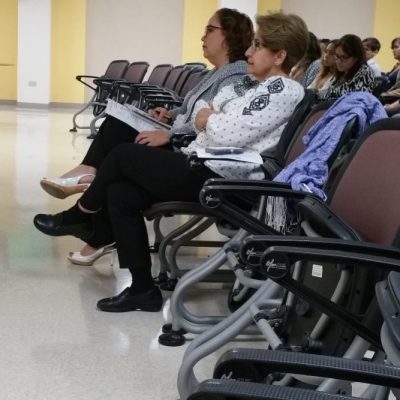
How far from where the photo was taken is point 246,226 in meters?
1.73

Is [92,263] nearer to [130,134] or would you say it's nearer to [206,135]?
[130,134]

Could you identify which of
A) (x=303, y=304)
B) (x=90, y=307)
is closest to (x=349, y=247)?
(x=303, y=304)

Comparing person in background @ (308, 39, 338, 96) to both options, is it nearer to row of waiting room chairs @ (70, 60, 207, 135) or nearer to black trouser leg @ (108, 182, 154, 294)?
row of waiting room chairs @ (70, 60, 207, 135)

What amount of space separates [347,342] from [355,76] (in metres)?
3.32

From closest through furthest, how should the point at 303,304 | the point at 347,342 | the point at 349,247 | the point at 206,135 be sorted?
the point at 349,247 < the point at 347,342 < the point at 303,304 < the point at 206,135

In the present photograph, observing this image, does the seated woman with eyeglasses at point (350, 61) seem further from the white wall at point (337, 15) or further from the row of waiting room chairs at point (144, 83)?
the white wall at point (337, 15)

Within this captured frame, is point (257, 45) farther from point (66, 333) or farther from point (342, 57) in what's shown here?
point (342, 57)

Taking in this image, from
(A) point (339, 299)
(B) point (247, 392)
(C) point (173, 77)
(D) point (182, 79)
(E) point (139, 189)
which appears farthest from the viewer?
(C) point (173, 77)

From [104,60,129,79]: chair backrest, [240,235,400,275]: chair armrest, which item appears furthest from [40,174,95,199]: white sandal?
[104,60,129,79]: chair backrest

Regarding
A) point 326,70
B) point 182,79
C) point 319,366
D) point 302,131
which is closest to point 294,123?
point 302,131

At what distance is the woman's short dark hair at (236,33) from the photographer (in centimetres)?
288

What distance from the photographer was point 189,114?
291cm

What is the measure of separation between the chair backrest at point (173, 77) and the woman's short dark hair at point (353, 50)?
188cm

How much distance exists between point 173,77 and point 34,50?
606 centimetres
